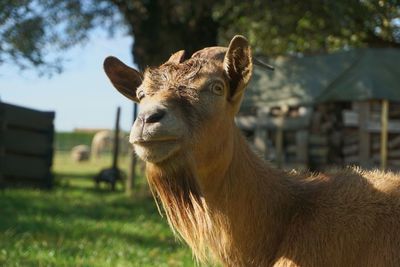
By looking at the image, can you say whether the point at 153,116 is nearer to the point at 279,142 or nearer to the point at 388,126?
the point at 388,126

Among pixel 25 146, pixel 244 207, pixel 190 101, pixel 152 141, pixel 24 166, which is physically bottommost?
pixel 24 166

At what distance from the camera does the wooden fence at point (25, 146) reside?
1650cm

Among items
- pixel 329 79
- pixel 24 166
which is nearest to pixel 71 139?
pixel 24 166

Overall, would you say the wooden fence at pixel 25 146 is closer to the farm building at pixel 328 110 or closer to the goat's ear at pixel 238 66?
the farm building at pixel 328 110

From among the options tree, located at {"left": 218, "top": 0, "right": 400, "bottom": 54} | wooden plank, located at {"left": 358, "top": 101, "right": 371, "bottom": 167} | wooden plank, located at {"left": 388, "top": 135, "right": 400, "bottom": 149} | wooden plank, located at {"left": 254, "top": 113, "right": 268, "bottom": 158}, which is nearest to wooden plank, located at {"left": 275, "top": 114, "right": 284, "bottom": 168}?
wooden plank, located at {"left": 254, "top": 113, "right": 268, "bottom": 158}

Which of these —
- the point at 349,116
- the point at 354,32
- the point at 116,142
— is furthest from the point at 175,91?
the point at 116,142

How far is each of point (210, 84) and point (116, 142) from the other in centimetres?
1418

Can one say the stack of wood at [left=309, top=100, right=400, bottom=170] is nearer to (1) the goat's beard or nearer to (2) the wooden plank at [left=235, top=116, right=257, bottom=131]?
(2) the wooden plank at [left=235, top=116, right=257, bottom=131]

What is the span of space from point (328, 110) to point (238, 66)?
494 inches

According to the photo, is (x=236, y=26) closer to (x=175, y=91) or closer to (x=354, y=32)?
(x=354, y=32)

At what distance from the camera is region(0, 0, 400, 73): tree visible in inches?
515

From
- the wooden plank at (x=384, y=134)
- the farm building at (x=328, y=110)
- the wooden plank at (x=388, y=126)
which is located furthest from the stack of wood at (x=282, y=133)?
the wooden plank at (x=384, y=134)

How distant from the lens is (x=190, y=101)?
403cm

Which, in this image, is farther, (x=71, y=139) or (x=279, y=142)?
(x=71, y=139)
